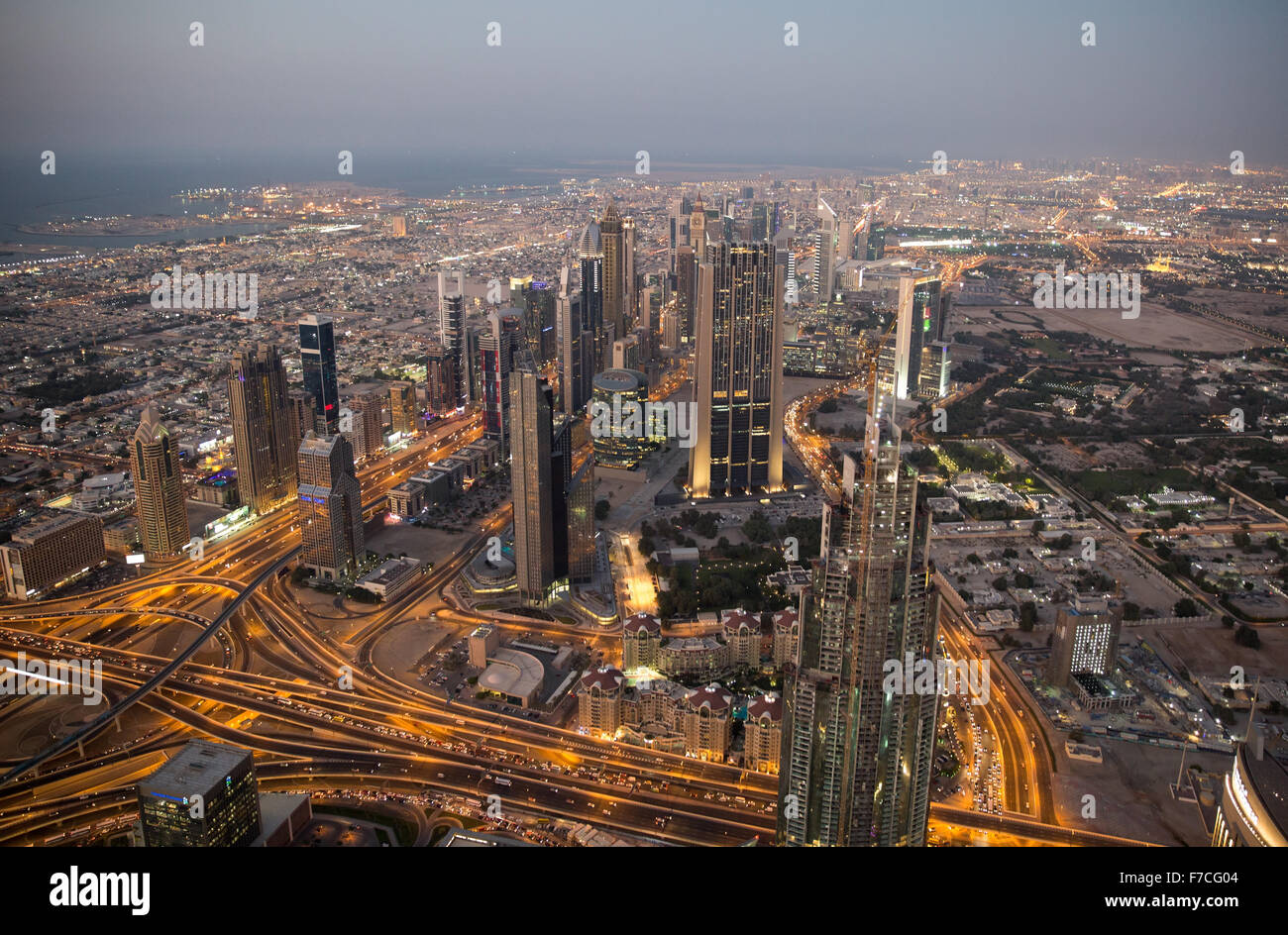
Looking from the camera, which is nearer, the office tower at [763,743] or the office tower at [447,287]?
the office tower at [763,743]

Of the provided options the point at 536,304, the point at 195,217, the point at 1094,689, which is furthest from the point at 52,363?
the point at 1094,689

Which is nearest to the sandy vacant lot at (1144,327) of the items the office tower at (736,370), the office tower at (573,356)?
the office tower at (573,356)

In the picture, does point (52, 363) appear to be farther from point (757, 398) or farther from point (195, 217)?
point (757, 398)

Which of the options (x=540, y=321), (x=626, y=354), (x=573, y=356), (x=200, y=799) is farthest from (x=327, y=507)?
(x=540, y=321)

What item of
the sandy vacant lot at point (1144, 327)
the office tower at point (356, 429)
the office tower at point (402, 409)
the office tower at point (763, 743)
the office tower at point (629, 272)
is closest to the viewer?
the office tower at point (763, 743)

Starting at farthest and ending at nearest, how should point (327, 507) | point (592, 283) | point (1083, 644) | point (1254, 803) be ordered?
point (592, 283) → point (327, 507) → point (1083, 644) → point (1254, 803)

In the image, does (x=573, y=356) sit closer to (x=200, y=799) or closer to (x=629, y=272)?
(x=629, y=272)

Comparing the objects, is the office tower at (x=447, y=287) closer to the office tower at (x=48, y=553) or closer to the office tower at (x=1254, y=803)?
the office tower at (x=48, y=553)
